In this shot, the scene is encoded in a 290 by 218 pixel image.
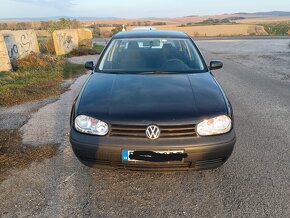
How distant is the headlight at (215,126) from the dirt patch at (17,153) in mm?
2140

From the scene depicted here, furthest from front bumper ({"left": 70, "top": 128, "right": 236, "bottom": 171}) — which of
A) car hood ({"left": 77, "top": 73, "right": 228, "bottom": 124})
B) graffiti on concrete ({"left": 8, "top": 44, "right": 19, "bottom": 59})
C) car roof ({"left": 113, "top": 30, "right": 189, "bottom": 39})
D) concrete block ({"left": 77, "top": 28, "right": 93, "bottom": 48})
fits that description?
concrete block ({"left": 77, "top": 28, "right": 93, "bottom": 48})

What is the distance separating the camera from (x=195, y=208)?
2.81 m

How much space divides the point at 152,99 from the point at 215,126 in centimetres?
72

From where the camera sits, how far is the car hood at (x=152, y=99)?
294 cm

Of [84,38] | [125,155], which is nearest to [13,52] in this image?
[84,38]

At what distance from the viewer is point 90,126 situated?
2996mm

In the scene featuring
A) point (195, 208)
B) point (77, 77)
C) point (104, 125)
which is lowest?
point (77, 77)

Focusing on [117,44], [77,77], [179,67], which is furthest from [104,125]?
[77,77]

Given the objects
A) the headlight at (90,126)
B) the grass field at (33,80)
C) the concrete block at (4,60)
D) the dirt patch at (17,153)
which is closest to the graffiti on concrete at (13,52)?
the grass field at (33,80)

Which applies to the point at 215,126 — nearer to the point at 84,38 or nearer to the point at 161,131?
the point at 161,131

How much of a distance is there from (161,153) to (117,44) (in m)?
2.56

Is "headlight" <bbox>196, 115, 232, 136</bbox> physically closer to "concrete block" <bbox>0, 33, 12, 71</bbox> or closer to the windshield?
the windshield

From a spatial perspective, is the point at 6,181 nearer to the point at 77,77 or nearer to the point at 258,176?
the point at 258,176

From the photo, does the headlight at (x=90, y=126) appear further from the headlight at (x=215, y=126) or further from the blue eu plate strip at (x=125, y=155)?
the headlight at (x=215, y=126)
